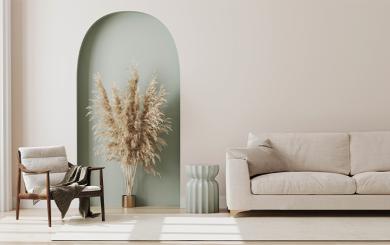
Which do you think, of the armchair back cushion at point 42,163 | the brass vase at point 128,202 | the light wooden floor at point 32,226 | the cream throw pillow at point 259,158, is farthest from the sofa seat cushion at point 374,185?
the armchair back cushion at point 42,163

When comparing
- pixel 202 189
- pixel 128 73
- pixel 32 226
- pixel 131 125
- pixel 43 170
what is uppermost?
pixel 128 73

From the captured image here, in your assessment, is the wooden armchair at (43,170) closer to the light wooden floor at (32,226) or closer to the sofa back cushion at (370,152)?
the light wooden floor at (32,226)

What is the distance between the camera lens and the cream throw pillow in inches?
258

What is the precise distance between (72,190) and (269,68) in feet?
8.91

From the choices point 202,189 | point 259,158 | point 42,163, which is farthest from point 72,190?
point 259,158

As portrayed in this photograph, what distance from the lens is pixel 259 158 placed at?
21.6ft

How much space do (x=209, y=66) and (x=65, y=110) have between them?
5.79 feet

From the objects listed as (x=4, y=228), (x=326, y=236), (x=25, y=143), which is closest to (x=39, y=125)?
(x=25, y=143)

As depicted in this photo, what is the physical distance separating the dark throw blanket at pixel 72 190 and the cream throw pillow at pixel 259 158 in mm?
1537

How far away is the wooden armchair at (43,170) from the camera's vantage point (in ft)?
20.2

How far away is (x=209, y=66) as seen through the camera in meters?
7.34

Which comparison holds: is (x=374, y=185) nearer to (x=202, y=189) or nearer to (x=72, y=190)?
(x=202, y=189)

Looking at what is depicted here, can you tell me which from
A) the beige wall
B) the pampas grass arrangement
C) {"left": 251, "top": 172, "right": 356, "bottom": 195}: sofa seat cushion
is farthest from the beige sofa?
the pampas grass arrangement

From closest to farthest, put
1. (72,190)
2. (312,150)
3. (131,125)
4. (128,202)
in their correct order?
(72,190)
(312,150)
(131,125)
(128,202)
